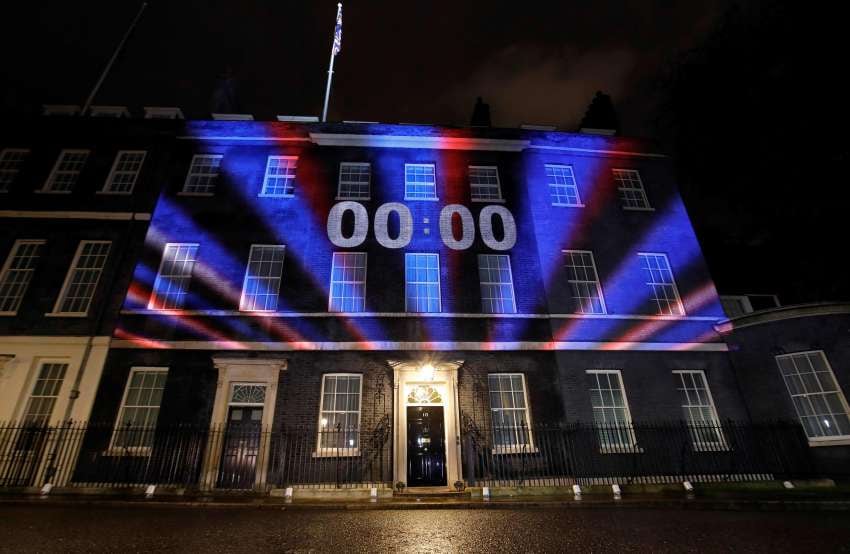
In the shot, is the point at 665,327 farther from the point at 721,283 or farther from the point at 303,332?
the point at 303,332

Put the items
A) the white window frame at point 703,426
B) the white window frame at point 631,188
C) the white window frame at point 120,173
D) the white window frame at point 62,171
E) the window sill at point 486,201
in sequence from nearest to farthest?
the white window frame at point 703,426, the white window frame at point 62,171, the white window frame at point 120,173, the window sill at point 486,201, the white window frame at point 631,188

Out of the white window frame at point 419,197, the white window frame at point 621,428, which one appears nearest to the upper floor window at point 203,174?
the white window frame at point 419,197

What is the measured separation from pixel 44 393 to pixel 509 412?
15.5m

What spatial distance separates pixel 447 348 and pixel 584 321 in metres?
5.17

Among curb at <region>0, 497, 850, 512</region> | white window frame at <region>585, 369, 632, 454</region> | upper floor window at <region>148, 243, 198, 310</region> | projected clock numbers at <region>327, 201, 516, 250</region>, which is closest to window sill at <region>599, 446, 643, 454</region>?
white window frame at <region>585, 369, 632, 454</region>

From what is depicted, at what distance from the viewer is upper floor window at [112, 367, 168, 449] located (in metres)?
12.1

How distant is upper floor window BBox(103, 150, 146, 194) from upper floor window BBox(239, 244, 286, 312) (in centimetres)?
636

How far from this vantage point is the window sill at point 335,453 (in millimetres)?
11852

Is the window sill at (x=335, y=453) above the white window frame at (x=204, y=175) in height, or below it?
below

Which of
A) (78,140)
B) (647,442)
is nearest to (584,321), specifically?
(647,442)

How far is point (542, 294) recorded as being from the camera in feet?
47.8

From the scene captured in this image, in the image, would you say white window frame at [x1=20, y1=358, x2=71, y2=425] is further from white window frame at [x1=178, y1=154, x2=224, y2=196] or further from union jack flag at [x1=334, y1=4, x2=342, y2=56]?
union jack flag at [x1=334, y1=4, x2=342, y2=56]

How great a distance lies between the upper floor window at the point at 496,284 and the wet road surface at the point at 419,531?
23.3 ft

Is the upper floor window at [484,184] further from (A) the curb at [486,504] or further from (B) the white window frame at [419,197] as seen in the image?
(A) the curb at [486,504]
